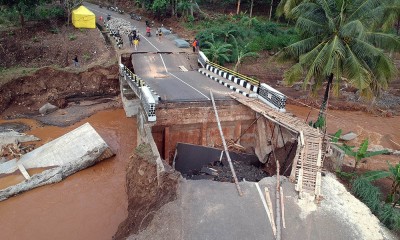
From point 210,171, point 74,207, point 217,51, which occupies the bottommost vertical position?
point 74,207

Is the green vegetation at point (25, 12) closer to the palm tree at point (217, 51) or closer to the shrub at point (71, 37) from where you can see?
the shrub at point (71, 37)

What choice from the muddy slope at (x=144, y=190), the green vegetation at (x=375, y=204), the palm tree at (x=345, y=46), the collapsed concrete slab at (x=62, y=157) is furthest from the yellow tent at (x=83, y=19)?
the green vegetation at (x=375, y=204)

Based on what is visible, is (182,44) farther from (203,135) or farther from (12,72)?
(12,72)

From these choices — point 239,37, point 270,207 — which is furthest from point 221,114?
point 239,37

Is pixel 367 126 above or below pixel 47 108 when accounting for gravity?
above

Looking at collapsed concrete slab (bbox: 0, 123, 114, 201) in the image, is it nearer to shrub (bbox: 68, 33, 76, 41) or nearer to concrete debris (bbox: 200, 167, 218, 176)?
concrete debris (bbox: 200, 167, 218, 176)

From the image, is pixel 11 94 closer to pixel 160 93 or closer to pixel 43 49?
pixel 43 49
